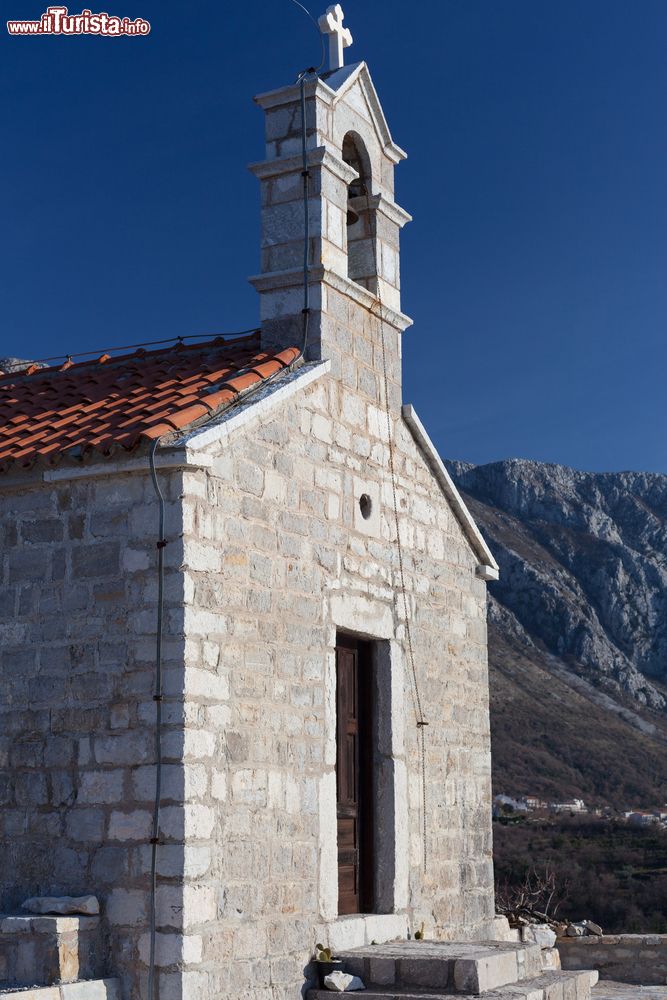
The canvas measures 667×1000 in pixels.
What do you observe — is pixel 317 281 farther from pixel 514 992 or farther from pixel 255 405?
pixel 514 992

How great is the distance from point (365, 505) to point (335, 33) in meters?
3.69

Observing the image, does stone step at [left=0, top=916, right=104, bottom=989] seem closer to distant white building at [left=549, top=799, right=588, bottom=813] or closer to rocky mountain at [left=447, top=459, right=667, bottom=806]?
distant white building at [left=549, top=799, right=588, bottom=813]

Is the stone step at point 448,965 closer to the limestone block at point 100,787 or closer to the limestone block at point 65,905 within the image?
the limestone block at point 65,905

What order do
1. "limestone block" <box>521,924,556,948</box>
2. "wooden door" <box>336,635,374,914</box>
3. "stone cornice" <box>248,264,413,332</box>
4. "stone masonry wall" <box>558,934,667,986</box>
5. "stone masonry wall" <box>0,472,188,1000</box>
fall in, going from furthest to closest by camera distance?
"stone masonry wall" <box>558,934,667,986</box>
"limestone block" <box>521,924,556,948</box>
"stone cornice" <box>248,264,413,332</box>
"wooden door" <box>336,635,374,914</box>
"stone masonry wall" <box>0,472,188,1000</box>

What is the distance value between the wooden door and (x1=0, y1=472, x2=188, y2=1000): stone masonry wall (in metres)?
1.91

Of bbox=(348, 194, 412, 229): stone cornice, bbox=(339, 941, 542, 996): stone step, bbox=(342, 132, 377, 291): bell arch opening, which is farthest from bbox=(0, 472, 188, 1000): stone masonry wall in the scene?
bbox=(348, 194, 412, 229): stone cornice

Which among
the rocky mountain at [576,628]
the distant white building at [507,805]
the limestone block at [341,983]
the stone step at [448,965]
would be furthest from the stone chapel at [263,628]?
the rocky mountain at [576,628]

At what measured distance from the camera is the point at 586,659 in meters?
55.2

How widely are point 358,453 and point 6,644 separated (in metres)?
2.72

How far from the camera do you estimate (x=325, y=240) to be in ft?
26.1

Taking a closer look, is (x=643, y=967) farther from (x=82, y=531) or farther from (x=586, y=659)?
(x=586, y=659)

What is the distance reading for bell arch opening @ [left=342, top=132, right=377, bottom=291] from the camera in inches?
346

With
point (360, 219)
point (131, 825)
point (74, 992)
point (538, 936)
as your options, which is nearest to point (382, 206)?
point (360, 219)

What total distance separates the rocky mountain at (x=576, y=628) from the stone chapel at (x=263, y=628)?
1440 inches
